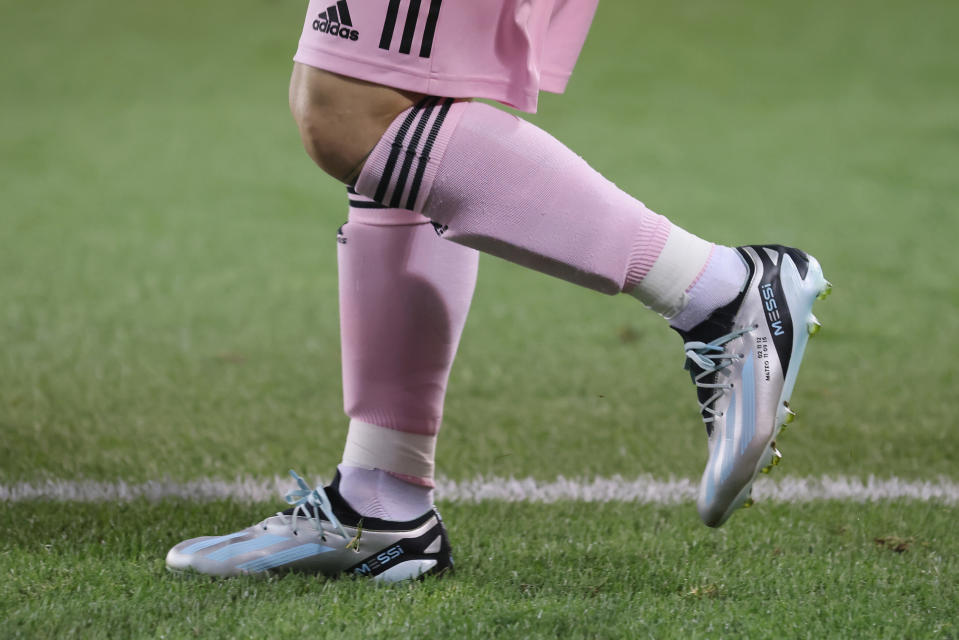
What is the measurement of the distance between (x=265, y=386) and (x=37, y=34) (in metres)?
6.18

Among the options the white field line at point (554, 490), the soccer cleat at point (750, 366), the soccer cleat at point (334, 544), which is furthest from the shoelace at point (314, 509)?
the soccer cleat at point (750, 366)

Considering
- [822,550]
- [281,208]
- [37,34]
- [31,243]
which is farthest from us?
[37,34]

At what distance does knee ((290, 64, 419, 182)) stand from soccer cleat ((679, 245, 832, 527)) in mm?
433

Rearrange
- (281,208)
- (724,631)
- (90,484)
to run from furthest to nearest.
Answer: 1. (281,208)
2. (90,484)
3. (724,631)

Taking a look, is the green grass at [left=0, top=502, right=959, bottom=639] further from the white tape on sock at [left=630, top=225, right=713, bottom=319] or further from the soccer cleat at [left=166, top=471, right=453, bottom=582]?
the white tape on sock at [left=630, top=225, right=713, bottom=319]

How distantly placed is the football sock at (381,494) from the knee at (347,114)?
454mm

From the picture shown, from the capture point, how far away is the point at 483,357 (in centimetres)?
302

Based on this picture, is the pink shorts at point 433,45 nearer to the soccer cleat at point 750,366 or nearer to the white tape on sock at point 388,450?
the soccer cleat at point 750,366

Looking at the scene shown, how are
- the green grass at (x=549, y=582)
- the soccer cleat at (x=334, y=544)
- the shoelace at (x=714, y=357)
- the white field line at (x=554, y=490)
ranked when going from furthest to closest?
the white field line at (x=554, y=490)
the soccer cleat at (x=334, y=544)
the shoelace at (x=714, y=357)
the green grass at (x=549, y=582)

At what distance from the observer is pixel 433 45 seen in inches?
46.2

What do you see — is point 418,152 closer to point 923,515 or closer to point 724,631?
point 724,631

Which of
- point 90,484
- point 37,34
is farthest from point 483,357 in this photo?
point 37,34

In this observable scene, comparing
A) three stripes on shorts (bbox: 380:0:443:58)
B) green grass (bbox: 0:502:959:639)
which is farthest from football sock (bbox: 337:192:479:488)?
three stripes on shorts (bbox: 380:0:443:58)

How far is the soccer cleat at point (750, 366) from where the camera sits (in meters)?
1.24
